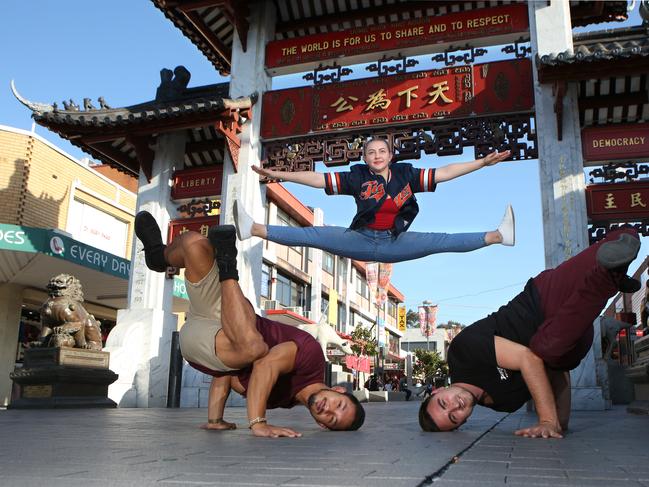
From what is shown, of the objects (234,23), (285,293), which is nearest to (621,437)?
(234,23)

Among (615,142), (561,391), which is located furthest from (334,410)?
(615,142)

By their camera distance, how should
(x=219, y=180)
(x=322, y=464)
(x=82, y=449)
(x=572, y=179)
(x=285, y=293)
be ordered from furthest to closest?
1. (x=285, y=293)
2. (x=219, y=180)
3. (x=572, y=179)
4. (x=82, y=449)
5. (x=322, y=464)

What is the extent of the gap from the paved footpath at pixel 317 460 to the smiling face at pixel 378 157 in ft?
8.58

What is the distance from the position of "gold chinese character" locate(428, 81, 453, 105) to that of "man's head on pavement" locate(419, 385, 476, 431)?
6544 mm

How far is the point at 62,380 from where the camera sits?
9055 millimetres

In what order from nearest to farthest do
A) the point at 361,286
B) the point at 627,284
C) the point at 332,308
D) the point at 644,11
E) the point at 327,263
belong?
the point at 627,284
the point at 644,11
the point at 332,308
the point at 327,263
the point at 361,286

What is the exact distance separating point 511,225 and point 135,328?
7.47 meters

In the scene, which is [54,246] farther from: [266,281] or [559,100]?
[266,281]

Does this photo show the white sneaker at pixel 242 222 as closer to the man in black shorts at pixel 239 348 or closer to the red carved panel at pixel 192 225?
the man in black shorts at pixel 239 348

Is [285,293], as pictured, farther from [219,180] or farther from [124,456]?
[124,456]

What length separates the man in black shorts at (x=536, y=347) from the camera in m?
3.73

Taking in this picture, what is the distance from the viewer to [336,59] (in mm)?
10789

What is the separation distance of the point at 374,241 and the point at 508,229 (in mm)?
1135

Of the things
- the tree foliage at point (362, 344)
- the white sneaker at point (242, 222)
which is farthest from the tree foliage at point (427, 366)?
the white sneaker at point (242, 222)
